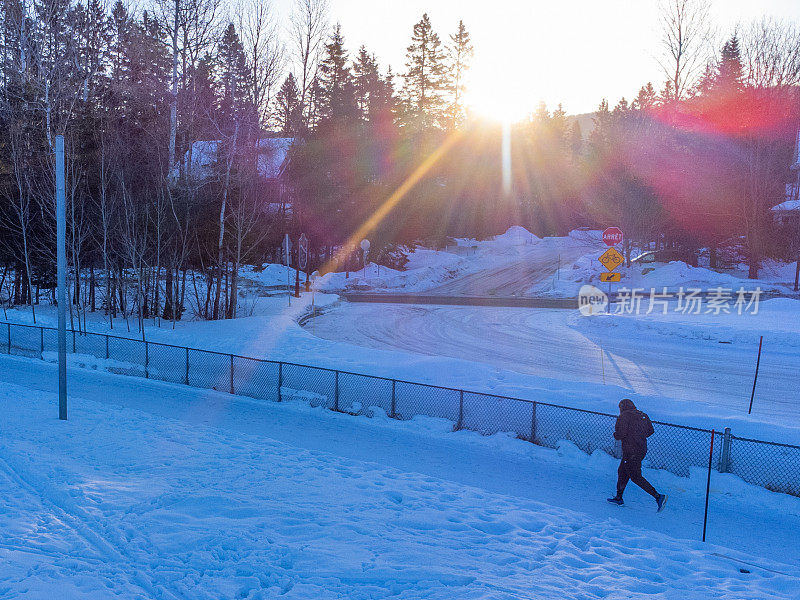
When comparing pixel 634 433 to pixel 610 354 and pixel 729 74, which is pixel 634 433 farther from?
pixel 729 74

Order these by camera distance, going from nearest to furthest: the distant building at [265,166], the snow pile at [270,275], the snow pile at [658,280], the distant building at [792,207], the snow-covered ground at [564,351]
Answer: the snow-covered ground at [564,351], the distant building at [265,166], the snow pile at [658,280], the distant building at [792,207], the snow pile at [270,275]

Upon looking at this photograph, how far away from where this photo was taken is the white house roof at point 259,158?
1268 inches

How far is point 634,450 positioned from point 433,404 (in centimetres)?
544

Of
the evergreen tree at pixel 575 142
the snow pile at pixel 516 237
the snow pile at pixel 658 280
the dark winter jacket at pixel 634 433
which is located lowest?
the dark winter jacket at pixel 634 433

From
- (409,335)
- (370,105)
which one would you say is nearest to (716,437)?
(409,335)

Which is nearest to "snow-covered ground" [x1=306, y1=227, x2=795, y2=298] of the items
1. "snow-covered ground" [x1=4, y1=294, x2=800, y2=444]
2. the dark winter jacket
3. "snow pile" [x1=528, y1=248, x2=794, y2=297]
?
"snow pile" [x1=528, y1=248, x2=794, y2=297]

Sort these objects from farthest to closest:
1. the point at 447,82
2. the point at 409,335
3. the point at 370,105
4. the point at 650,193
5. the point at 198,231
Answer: the point at 447,82
the point at 370,105
the point at 650,193
the point at 198,231
the point at 409,335

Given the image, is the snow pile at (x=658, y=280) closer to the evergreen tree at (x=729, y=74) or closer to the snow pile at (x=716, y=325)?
the snow pile at (x=716, y=325)

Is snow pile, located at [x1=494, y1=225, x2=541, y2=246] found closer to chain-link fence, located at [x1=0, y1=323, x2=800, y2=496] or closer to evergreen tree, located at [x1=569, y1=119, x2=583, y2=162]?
evergreen tree, located at [x1=569, y1=119, x2=583, y2=162]

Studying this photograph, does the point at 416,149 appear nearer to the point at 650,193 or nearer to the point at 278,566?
the point at 650,193

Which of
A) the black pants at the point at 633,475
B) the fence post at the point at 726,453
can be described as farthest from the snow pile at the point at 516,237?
the black pants at the point at 633,475

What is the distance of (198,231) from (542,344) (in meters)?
17.8

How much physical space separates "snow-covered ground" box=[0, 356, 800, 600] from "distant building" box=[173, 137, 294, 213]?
67.9 feet

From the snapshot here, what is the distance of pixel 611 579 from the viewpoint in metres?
7.10
